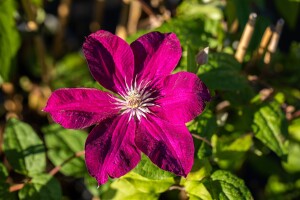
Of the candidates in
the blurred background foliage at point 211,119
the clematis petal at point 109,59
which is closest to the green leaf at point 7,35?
the blurred background foliage at point 211,119

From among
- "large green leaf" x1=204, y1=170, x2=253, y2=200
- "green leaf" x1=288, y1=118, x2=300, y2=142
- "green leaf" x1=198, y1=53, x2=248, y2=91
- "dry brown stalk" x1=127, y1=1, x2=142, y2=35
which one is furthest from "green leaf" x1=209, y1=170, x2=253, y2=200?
"dry brown stalk" x1=127, y1=1, x2=142, y2=35

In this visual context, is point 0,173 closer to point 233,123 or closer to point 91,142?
point 91,142

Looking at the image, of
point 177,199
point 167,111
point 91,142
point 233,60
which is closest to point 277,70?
point 233,60

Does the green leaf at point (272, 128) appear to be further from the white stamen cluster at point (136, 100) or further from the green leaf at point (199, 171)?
the white stamen cluster at point (136, 100)

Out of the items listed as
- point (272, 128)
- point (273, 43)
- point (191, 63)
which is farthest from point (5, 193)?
point (273, 43)

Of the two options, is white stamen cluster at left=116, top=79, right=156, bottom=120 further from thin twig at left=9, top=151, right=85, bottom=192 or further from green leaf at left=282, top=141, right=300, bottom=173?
green leaf at left=282, top=141, right=300, bottom=173

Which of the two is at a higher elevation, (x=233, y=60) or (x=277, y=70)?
(x=233, y=60)

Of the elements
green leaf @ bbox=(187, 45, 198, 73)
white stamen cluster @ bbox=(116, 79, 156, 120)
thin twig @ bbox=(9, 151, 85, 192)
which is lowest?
thin twig @ bbox=(9, 151, 85, 192)

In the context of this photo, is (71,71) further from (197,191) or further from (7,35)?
(197,191)
